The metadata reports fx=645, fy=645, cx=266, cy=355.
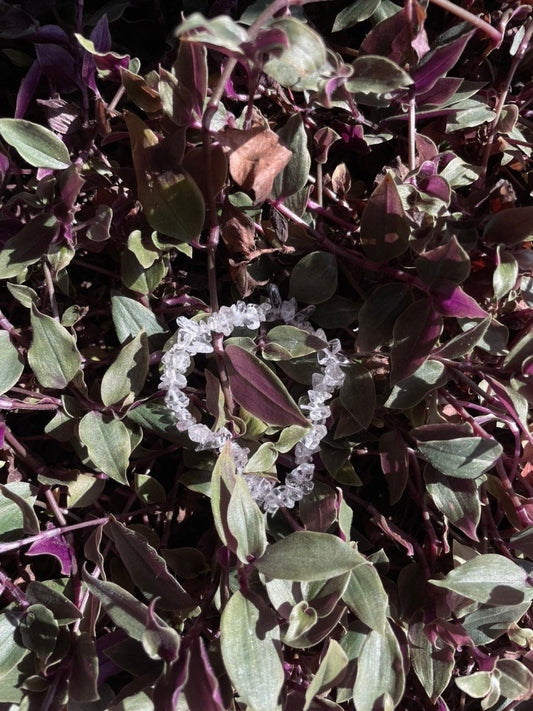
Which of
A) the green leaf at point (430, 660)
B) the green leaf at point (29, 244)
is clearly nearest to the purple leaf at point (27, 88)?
the green leaf at point (29, 244)

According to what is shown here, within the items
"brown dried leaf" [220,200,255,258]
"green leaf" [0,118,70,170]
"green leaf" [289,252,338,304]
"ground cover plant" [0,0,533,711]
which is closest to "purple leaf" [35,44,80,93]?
"ground cover plant" [0,0,533,711]

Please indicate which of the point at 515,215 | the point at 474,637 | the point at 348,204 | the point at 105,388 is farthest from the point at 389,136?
the point at 474,637

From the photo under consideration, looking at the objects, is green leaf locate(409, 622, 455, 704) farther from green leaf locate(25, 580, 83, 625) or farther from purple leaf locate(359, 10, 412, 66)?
purple leaf locate(359, 10, 412, 66)

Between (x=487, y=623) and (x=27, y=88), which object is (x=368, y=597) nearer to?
(x=487, y=623)

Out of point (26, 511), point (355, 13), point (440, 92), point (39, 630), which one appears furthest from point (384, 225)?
point (39, 630)

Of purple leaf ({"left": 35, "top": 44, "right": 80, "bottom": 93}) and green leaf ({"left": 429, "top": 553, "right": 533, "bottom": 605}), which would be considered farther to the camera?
purple leaf ({"left": 35, "top": 44, "right": 80, "bottom": 93})

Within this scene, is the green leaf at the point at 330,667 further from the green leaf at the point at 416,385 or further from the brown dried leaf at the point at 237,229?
the brown dried leaf at the point at 237,229

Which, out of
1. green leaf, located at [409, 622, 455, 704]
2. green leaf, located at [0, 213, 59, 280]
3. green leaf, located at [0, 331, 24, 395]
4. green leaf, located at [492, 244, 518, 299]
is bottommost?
green leaf, located at [409, 622, 455, 704]

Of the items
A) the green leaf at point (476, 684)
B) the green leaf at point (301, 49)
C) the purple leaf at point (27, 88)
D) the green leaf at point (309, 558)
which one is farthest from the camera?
the purple leaf at point (27, 88)
